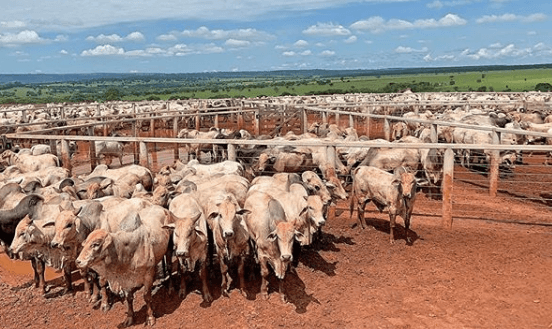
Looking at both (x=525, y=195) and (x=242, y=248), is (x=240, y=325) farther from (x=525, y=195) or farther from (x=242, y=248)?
(x=525, y=195)

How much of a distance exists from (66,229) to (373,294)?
464cm

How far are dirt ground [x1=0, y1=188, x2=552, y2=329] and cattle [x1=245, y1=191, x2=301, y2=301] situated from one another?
0.47m

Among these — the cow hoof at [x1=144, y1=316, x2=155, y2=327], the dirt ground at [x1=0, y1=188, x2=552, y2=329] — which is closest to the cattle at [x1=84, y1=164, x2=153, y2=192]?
the dirt ground at [x1=0, y1=188, x2=552, y2=329]

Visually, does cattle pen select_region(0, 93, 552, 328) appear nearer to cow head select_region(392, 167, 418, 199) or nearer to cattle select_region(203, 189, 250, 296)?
cattle select_region(203, 189, 250, 296)

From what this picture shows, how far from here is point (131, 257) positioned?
21.8ft

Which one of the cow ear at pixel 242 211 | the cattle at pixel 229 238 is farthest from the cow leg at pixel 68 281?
the cow ear at pixel 242 211

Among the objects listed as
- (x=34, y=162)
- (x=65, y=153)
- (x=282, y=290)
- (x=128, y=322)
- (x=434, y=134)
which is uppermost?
(x=434, y=134)

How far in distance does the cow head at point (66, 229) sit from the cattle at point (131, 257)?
70 centimetres

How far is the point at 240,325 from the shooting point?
21.4 ft

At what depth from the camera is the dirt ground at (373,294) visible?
21.6 ft

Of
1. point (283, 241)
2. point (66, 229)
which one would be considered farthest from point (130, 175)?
point (283, 241)

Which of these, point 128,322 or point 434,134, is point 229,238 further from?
point 434,134

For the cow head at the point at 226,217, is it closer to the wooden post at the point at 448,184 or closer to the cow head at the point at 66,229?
the cow head at the point at 66,229

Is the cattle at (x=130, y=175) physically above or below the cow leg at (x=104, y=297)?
above
